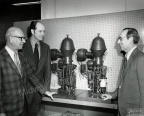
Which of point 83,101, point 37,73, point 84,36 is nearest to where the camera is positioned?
point 83,101

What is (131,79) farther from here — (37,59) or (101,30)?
(37,59)

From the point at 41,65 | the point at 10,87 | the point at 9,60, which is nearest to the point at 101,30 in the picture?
the point at 41,65

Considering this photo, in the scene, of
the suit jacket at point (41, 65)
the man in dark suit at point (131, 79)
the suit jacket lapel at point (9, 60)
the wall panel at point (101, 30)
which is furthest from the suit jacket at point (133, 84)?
the suit jacket lapel at point (9, 60)

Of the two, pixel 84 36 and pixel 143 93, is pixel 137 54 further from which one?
pixel 84 36

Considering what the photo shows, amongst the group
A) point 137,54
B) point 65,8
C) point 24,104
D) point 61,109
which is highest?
point 65,8

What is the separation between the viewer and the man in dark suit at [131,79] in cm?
204

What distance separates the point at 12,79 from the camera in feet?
7.98

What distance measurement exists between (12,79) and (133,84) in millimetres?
1490

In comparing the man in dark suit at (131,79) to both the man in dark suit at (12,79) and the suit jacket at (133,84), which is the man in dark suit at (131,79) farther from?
the man in dark suit at (12,79)

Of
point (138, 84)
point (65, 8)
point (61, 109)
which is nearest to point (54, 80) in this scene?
point (61, 109)

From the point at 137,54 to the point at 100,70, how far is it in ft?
2.38

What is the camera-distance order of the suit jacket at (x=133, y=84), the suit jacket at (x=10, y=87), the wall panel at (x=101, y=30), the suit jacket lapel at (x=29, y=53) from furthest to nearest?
the suit jacket lapel at (x=29, y=53), the wall panel at (x=101, y=30), the suit jacket at (x=10, y=87), the suit jacket at (x=133, y=84)

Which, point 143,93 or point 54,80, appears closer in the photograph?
point 143,93

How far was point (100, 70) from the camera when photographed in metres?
2.75
